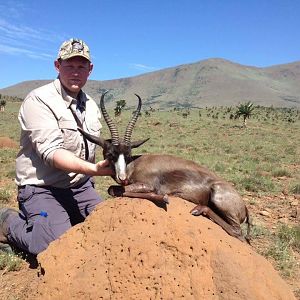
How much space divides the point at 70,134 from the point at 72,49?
44.7 inches

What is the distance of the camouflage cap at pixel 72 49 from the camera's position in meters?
5.75

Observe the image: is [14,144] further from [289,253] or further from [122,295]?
[122,295]

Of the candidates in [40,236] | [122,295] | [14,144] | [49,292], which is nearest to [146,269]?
[122,295]

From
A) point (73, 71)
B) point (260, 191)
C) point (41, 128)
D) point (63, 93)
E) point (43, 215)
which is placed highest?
point (73, 71)

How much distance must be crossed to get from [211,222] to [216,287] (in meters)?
0.88

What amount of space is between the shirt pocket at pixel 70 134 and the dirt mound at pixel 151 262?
140 cm

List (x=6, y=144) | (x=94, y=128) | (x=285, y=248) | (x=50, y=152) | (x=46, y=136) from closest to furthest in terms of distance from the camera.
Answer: (x=50, y=152)
(x=46, y=136)
(x=94, y=128)
(x=285, y=248)
(x=6, y=144)

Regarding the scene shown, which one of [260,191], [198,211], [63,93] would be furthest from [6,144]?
[198,211]

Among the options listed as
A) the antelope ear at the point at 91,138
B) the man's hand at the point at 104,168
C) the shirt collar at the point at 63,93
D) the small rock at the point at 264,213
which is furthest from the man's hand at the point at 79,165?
the small rock at the point at 264,213

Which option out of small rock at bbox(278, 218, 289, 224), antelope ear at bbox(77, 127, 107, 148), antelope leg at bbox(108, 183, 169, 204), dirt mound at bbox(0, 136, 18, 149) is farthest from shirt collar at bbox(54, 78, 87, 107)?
dirt mound at bbox(0, 136, 18, 149)

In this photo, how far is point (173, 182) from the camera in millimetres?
5953

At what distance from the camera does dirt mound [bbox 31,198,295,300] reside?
14.4 ft

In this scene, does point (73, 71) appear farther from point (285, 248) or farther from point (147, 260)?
point (285, 248)

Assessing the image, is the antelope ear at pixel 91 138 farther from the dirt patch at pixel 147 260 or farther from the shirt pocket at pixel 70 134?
the dirt patch at pixel 147 260
